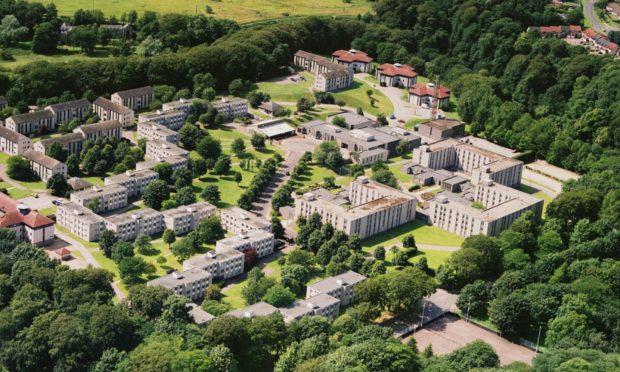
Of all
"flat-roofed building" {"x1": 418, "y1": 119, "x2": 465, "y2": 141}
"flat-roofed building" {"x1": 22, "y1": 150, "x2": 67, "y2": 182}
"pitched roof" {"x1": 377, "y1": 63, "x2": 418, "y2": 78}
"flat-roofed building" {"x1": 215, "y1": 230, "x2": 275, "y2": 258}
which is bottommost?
"flat-roofed building" {"x1": 215, "y1": 230, "x2": 275, "y2": 258}

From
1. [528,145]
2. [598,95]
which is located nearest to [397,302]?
[528,145]

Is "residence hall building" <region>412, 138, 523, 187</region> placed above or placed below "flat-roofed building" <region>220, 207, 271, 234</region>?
above

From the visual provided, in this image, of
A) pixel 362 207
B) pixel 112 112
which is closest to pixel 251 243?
pixel 362 207

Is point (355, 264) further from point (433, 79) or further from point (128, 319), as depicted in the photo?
point (433, 79)

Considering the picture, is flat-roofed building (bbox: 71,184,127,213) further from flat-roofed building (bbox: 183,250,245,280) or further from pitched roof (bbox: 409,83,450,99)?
pitched roof (bbox: 409,83,450,99)

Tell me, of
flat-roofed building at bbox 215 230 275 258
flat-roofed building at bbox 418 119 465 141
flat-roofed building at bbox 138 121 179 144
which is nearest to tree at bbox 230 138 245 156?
flat-roofed building at bbox 138 121 179 144

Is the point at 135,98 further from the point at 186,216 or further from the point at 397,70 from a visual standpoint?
the point at 397,70

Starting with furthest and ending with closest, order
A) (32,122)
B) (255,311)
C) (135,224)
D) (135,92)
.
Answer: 1. (135,92)
2. (32,122)
3. (135,224)
4. (255,311)

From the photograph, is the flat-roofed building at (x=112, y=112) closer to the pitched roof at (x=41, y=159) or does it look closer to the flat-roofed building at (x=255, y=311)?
the pitched roof at (x=41, y=159)

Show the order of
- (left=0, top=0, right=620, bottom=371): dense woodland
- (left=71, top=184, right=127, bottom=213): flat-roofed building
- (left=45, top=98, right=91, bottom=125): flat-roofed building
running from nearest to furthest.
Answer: (left=0, top=0, right=620, bottom=371): dense woodland
(left=71, top=184, right=127, bottom=213): flat-roofed building
(left=45, top=98, right=91, bottom=125): flat-roofed building
